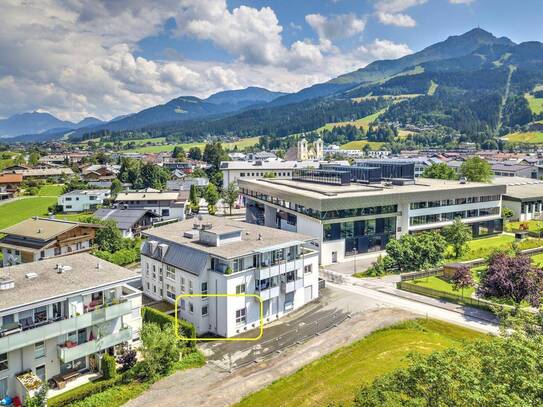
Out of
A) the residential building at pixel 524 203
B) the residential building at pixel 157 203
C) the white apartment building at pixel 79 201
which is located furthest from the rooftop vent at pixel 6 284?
the residential building at pixel 524 203

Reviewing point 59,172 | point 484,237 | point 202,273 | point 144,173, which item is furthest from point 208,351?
point 59,172

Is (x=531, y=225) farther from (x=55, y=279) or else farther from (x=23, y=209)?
(x=23, y=209)

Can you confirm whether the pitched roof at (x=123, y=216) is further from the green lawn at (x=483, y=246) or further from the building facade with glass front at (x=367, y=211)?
the green lawn at (x=483, y=246)

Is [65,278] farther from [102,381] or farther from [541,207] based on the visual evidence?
[541,207]

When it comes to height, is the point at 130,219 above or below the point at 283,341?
above

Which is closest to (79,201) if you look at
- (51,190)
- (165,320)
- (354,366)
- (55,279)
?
(51,190)

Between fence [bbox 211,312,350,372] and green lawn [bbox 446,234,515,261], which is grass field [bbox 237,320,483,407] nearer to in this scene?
fence [bbox 211,312,350,372]
